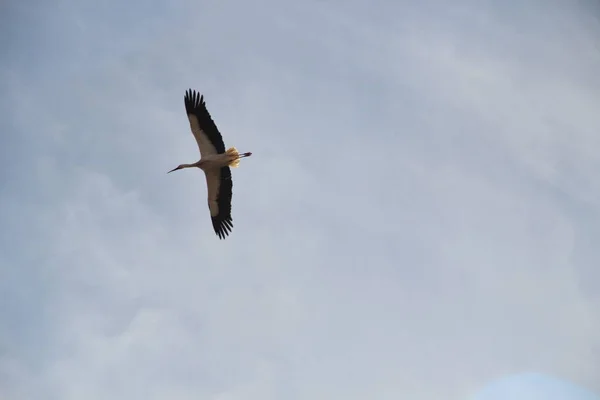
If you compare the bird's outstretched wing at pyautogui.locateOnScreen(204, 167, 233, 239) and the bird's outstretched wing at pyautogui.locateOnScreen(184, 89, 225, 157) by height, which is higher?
the bird's outstretched wing at pyautogui.locateOnScreen(184, 89, 225, 157)

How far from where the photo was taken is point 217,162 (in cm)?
3288

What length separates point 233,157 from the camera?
32.8m

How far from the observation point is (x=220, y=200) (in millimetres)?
34094

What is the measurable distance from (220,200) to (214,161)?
7.68 ft

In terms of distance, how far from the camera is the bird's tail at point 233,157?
32.7 m

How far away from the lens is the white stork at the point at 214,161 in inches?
1256

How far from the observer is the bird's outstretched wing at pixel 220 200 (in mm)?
33812

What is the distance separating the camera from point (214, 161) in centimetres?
3284

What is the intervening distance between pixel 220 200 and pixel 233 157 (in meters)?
2.64

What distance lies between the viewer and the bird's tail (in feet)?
107

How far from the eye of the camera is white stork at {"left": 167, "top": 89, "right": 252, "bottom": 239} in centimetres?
3191

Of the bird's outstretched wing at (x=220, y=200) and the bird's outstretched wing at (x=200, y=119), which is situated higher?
the bird's outstretched wing at (x=200, y=119)

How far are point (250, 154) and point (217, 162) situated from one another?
1.72 m

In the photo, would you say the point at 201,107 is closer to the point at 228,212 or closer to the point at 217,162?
the point at 217,162
